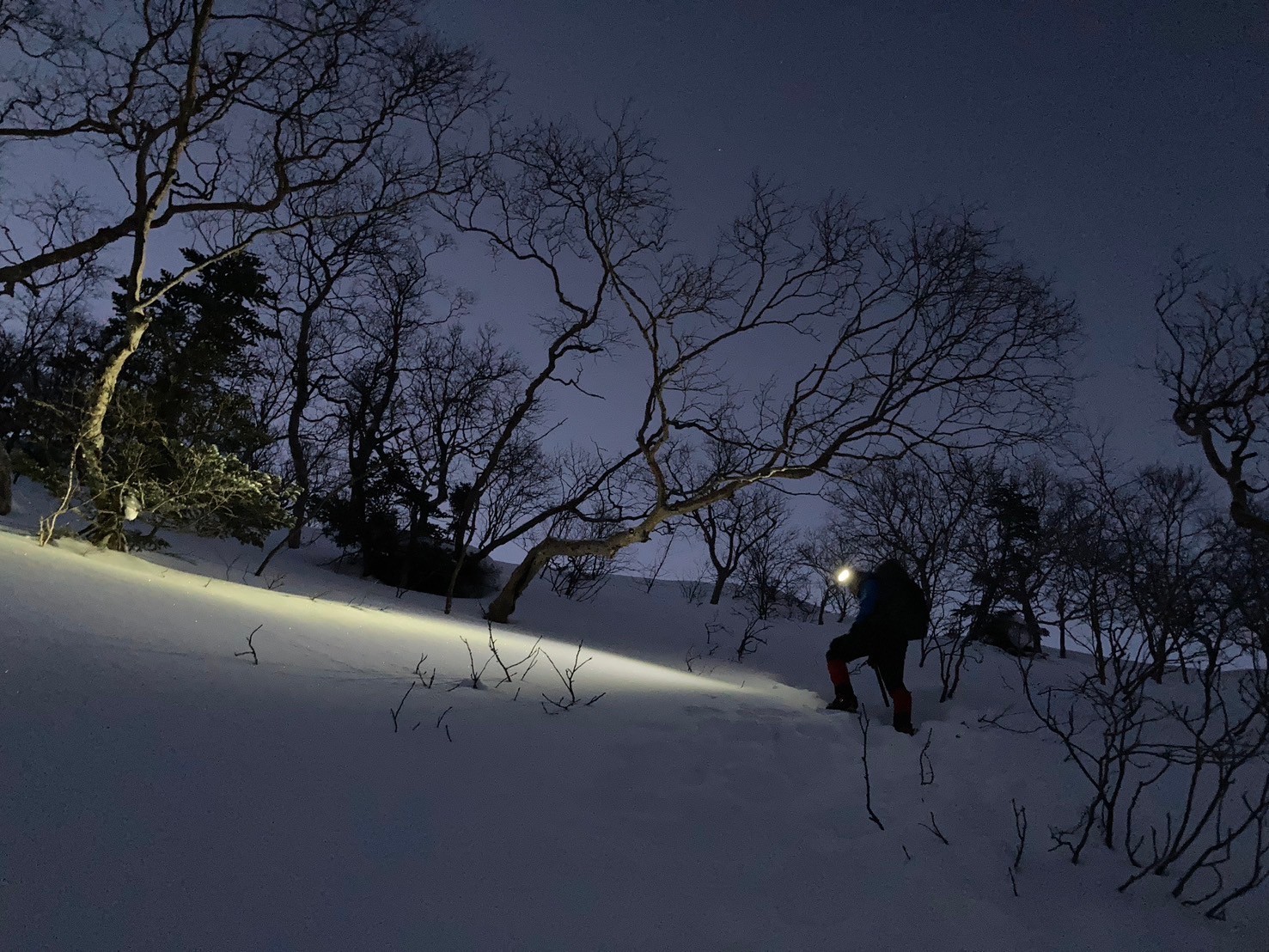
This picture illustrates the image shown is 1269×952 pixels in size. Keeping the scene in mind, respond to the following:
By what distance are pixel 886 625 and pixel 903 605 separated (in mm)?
250

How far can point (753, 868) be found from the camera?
2113 millimetres

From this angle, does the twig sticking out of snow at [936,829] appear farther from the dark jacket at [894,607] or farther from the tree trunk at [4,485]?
the tree trunk at [4,485]

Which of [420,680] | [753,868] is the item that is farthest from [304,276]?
[753,868]

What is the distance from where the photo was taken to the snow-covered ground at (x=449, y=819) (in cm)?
144

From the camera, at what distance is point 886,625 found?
19.5 feet

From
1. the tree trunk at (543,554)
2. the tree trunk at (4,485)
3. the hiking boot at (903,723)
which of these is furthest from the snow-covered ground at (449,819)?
the tree trunk at (543,554)

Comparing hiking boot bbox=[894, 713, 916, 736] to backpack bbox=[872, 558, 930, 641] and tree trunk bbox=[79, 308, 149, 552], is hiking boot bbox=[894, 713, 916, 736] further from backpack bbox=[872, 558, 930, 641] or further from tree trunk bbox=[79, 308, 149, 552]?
tree trunk bbox=[79, 308, 149, 552]

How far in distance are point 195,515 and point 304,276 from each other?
8275mm

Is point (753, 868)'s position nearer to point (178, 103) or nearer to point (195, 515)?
point (195, 515)

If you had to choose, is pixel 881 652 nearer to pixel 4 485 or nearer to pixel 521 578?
pixel 521 578

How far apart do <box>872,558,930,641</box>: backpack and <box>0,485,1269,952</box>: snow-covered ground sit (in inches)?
75.2

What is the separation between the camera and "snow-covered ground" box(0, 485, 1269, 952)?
1.44 metres

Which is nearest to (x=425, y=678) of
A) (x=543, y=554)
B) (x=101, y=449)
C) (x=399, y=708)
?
(x=399, y=708)

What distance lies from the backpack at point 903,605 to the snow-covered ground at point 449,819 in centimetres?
191
